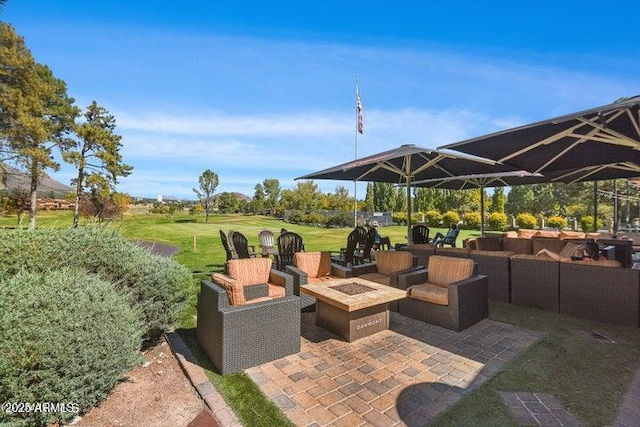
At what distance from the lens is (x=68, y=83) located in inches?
921

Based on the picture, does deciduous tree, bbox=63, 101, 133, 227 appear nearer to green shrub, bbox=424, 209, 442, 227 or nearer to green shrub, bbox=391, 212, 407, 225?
green shrub, bbox=391, 212, 407, 225

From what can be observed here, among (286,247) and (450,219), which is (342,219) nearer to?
(450,219)

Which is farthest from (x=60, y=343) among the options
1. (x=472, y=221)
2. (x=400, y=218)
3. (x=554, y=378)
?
(x=400, y=218)

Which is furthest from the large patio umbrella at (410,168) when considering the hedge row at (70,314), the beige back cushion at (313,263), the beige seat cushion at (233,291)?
the hedge row at (70,314)

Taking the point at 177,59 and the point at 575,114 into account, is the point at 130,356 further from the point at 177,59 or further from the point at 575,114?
the point at 177,59

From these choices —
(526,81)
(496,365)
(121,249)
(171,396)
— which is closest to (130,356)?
(171,396)

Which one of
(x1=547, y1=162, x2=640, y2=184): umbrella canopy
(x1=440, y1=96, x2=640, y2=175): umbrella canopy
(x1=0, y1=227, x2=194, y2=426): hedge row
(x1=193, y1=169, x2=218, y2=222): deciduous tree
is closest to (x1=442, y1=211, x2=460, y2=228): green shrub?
(x1=547, y1=162, x2=640, y2=184): umbrella canopy

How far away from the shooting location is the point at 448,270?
4.34m

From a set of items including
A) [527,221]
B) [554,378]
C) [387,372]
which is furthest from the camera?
[527,221]

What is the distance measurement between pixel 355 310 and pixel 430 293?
1253 millimetres

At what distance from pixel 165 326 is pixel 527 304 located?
16.7 feet

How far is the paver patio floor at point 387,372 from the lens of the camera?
7.61ft

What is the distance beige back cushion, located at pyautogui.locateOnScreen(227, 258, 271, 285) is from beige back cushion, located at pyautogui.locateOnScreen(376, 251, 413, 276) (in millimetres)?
1871

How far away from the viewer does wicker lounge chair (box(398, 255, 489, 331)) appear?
3.83 meters
